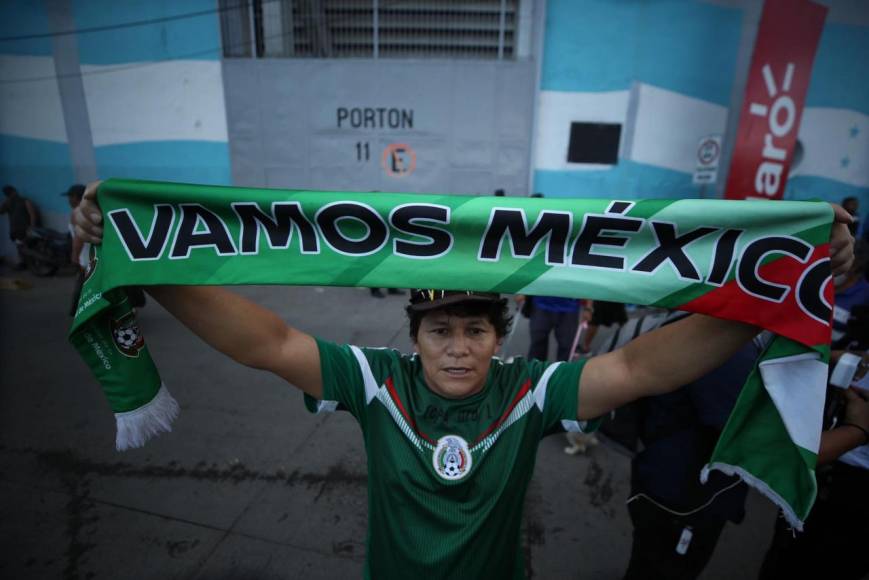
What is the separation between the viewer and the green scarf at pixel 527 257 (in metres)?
1.38

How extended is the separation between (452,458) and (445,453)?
3 cm

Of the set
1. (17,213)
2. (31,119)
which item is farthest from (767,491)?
(31,119)

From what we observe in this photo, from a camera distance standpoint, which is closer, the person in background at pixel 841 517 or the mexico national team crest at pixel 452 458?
the mexico national team crest at pixel 452 458

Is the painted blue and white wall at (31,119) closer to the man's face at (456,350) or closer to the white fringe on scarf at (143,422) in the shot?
the white fringe on scarf at (143,422)

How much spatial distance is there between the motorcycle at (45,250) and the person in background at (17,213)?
15 cm

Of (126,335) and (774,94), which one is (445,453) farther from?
(774,94)

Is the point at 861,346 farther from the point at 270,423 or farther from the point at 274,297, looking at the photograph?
the point at 274,297

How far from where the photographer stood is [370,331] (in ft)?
21.7

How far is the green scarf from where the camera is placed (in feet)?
4.53

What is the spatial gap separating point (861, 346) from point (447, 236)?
224 centimetres

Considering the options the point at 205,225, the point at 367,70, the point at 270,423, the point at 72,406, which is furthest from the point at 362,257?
the point at 367,70

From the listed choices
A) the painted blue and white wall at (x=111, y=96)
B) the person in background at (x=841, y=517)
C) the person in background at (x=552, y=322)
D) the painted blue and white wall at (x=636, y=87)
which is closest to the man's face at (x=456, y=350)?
the person in background at (x=841, y=517)

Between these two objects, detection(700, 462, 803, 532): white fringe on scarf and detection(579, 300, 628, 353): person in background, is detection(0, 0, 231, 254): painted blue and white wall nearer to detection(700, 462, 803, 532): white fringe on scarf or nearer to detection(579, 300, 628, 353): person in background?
detection(579, 300, 628, 353): person in background

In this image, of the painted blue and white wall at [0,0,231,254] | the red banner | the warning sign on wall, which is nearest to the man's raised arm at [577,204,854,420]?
the red banner
